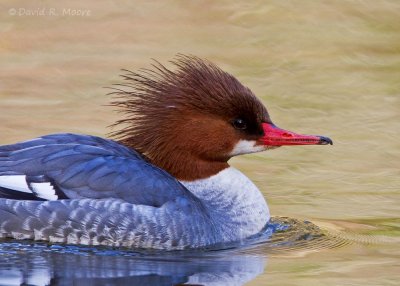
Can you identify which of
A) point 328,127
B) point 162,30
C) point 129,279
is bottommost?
point 129,279

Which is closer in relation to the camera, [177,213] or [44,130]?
[177,213]

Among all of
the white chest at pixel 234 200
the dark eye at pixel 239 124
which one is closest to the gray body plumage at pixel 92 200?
the white chest at pixel 234 200

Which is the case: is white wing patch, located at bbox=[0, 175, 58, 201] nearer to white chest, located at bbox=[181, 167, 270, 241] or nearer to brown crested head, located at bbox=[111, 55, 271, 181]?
brown crested head, located at bbox=[111, 55, 271, 181]

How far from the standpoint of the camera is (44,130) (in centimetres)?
1027

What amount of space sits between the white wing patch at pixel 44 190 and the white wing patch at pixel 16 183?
6cm

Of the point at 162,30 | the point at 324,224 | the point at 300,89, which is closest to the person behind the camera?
the point at 324,224

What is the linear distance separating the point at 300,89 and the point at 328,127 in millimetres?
1016

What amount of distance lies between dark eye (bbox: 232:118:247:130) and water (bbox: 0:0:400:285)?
76 cm

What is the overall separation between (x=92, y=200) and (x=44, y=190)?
0.99 ft

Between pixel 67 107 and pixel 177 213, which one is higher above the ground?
pixel 67 107

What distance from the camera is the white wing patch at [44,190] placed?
25.6 ft

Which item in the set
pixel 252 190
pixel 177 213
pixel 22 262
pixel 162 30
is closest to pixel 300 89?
pixel 162 30

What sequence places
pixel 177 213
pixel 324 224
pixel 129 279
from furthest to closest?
pixel 324 224, pixel 177 213, pixel 129 279

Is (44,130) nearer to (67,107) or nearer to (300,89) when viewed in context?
(67,107)
